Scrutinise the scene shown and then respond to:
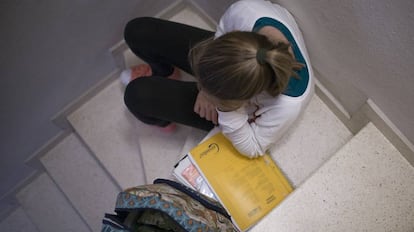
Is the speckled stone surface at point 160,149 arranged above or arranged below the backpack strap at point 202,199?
above

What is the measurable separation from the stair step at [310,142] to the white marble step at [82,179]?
26.1 inches

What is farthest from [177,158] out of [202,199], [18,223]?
[18,223]

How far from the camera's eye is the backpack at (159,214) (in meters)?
0.71

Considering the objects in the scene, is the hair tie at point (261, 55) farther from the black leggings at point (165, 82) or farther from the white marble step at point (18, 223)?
the white marble step at point (18, 223)

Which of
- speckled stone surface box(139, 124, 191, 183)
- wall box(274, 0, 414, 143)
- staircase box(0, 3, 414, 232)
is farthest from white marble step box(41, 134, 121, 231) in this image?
wall box(274, 0, 414, 143)

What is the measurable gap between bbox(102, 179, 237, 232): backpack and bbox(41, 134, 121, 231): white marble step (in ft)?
2.12

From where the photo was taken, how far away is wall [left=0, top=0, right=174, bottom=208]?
95cm

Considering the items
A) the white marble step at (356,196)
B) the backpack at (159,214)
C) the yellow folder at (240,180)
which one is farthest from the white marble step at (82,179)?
the white marble step at (356,196)

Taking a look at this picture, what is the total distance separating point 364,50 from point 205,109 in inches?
16.3

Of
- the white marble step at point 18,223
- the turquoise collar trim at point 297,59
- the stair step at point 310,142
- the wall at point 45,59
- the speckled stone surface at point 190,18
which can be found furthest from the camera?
the white marble step at point 18,223

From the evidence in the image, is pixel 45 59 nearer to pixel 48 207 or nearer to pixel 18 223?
pixel 48 207

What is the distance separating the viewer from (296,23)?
0.97 meters

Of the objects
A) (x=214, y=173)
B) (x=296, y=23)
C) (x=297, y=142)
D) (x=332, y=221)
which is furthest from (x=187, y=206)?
(x=296, y=23)

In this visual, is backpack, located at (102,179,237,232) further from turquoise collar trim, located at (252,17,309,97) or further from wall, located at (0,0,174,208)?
wall, located at (0,0,174,208)
